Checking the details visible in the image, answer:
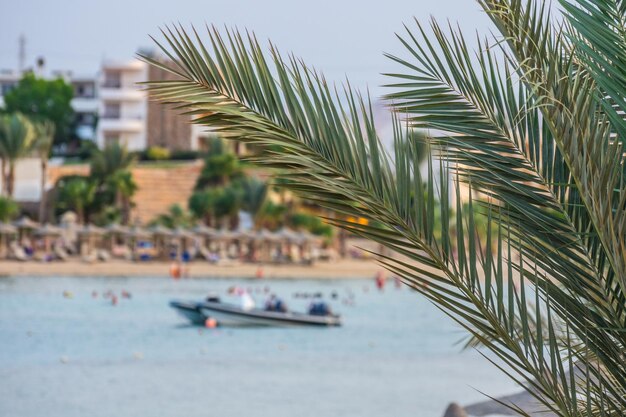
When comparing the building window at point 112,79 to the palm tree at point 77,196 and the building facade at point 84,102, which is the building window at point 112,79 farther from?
the palm tree at point 77,196

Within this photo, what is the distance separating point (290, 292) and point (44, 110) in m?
42.0

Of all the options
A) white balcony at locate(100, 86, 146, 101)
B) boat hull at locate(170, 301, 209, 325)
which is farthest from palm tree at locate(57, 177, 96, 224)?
boat hull at locate(170, 301, 209, 325)

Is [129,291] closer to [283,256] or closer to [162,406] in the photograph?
[283,256]

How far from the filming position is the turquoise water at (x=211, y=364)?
19.0m

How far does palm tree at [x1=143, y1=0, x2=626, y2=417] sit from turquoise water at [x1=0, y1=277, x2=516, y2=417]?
13.6 meters

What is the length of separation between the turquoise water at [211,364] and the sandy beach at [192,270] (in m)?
4.83

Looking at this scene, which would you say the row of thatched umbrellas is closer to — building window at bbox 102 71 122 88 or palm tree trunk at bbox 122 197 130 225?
palm tree trunk at bbox 122 197 130 225

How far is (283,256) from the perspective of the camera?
59906mm

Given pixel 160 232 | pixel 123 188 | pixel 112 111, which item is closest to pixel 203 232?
pixel 160 232

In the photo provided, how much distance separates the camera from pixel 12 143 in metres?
63.6

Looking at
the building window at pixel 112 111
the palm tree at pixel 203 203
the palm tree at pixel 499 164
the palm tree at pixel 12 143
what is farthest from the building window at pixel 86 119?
the palm tree at pixel 499 164

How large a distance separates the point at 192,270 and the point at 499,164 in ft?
164

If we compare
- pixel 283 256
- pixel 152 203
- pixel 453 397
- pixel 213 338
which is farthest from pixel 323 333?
pixel 152 203

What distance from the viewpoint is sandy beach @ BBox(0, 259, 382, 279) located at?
4925cm
